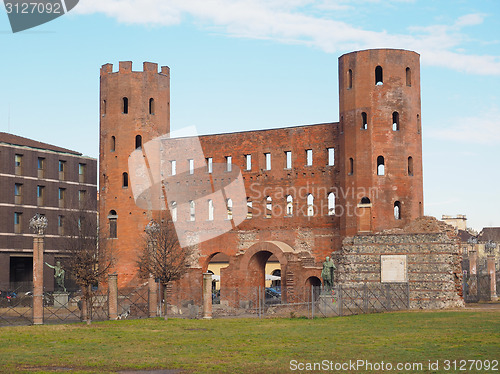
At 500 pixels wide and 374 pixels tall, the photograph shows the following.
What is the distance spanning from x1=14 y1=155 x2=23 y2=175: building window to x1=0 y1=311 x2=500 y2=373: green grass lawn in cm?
3235

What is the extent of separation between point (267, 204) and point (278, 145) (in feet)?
14.2

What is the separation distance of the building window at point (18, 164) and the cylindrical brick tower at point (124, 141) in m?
11.0

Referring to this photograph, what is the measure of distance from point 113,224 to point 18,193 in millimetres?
12574

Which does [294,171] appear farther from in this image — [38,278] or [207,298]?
[38,278]

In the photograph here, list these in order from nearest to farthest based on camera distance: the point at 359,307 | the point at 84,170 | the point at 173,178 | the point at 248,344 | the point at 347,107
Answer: the point at 248,344 → the point at 359,307 → the point at 347,107 → the point at 173,178 → the point at 84,170

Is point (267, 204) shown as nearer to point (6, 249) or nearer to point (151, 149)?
point (151, 149)

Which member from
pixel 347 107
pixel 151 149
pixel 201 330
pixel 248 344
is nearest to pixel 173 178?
pixel 151 149

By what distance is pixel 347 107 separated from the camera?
160 feet

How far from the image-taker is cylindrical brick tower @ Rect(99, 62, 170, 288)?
5488cm

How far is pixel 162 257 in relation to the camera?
4225 centimetres

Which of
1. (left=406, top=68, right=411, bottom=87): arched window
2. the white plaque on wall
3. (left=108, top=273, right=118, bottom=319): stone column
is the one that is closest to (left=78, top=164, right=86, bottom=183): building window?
(left=108, top=273, right=118, bottom=319): stone column

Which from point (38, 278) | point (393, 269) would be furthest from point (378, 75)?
point (38, 278)

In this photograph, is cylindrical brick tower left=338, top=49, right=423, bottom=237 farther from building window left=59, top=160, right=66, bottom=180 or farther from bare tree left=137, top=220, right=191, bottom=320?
building window left=59, top=160, right=66, bottom=180

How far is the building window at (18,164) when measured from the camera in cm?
6353
